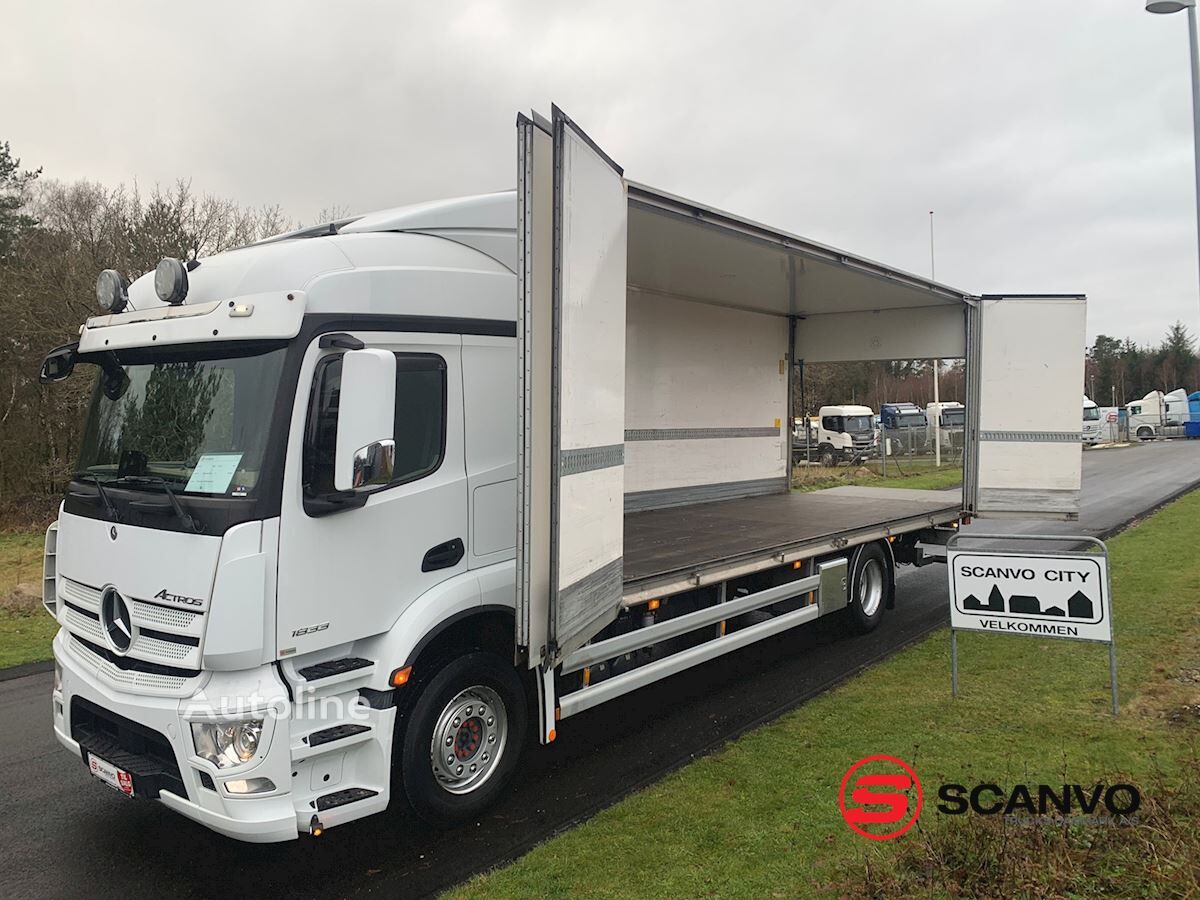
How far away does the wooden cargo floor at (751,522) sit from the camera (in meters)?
5.73

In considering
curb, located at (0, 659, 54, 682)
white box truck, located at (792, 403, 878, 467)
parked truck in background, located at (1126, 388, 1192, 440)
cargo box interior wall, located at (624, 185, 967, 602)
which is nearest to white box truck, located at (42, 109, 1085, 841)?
cargo box interior wall, located at (624, 185, 967, 602)

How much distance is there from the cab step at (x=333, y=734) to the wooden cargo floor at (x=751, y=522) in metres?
1.78

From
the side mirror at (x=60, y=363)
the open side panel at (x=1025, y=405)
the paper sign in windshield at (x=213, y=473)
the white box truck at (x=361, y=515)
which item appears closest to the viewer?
the white box truck at (x=361, y=515)

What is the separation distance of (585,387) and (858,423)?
33.9m

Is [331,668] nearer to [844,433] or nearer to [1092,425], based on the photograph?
[844,433]

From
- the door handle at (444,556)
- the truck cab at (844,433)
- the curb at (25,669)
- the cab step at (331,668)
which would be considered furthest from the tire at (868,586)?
the truck cab at (844,433)

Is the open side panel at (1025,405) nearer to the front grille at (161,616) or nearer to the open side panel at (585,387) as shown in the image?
the open side panel at (585,387)

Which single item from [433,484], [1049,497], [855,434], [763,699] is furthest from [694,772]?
[855,434]

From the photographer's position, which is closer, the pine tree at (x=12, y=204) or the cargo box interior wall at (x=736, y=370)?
the cargo box interior wall at (x=736, y=370)

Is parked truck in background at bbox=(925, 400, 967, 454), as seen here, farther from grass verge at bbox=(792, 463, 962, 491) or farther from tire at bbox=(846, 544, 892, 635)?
tire at bbox=(846, 544, 892, 635)

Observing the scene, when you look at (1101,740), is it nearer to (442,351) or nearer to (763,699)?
(763,699)

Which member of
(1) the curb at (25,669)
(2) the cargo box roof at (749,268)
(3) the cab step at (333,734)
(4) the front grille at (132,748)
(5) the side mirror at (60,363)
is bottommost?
(1) the curb at (25,669)

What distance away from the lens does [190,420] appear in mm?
3748

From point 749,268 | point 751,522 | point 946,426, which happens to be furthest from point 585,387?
point 946,426
